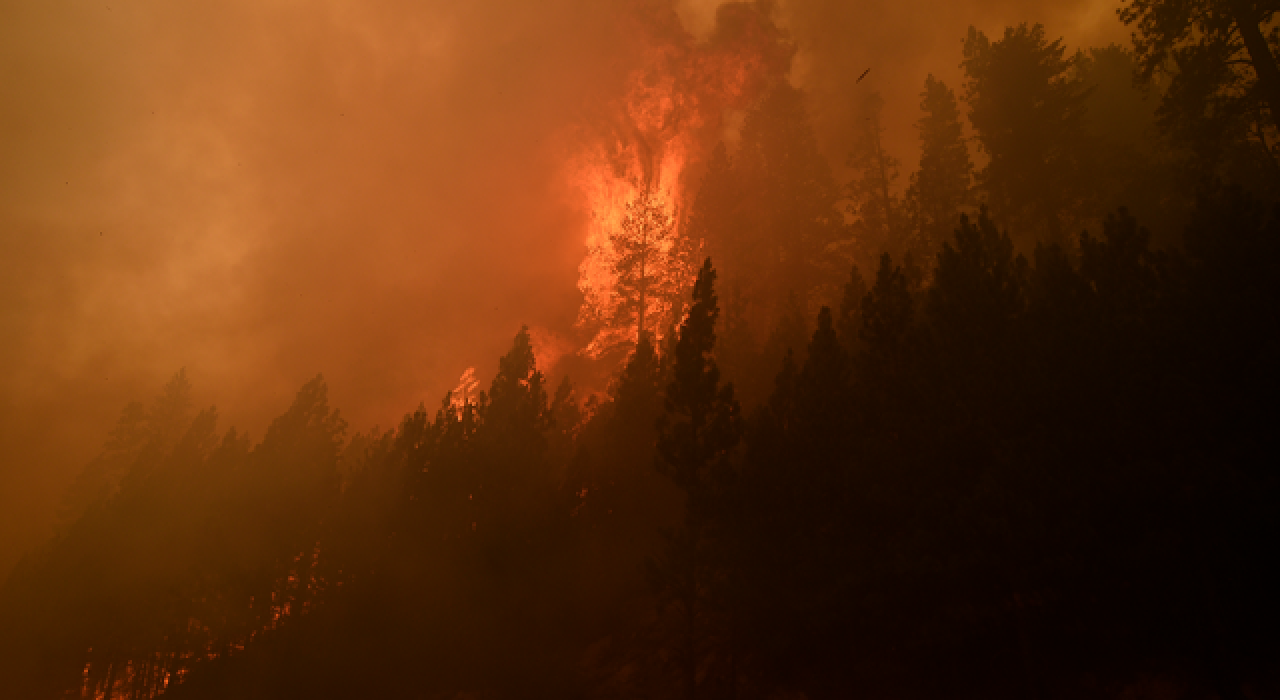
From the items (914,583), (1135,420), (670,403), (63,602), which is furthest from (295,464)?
(1135,420)

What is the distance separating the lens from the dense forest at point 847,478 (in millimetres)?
14641

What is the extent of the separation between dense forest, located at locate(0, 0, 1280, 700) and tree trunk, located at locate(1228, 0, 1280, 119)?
0.31 ft

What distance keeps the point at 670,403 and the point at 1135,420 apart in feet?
42.9

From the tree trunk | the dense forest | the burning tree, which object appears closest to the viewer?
the dense forest

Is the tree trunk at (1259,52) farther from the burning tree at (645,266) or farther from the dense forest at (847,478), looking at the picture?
the burning tree at (645,266)

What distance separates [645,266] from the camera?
50625 millimetres

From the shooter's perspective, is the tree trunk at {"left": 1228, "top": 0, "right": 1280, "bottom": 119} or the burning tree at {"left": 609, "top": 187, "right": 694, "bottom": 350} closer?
the tree trunk at {"left": 1228, "top": 0, "right": 1280, "bottom": 119}

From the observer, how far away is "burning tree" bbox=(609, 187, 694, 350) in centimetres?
4994

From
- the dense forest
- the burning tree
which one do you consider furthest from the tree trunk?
Result: the burning tree

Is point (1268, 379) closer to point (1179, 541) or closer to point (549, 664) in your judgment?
point (1179, 541)

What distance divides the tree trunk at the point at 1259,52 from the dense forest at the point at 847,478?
0.09 metres

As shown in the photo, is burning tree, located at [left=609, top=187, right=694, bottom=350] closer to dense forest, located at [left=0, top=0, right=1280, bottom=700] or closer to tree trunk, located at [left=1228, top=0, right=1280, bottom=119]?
dense forest, located at [left=0, top=0, right=1280, bottom=700]

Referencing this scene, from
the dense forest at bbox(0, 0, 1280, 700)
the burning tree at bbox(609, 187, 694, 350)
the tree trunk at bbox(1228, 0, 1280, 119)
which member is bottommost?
the dense forest at bbox(0, 0, 1280, 700)

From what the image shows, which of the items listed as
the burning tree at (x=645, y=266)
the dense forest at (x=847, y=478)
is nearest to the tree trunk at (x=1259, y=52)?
the dense forest at (x=847, y=478)
